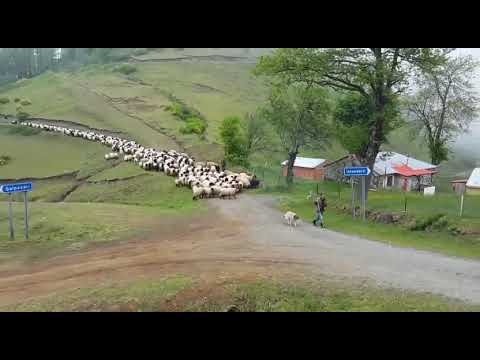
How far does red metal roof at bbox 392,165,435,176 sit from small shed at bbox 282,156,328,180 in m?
7.14

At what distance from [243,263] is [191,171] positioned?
17531 mm

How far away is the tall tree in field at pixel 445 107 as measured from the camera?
127 ft

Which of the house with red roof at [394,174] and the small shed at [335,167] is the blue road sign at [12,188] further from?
the small shed at [335,167]

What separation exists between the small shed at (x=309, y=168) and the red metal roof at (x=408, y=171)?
7143 millimetres

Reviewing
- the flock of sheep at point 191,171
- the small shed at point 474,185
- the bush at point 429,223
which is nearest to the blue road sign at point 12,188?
the flock of sheep at point 191,171

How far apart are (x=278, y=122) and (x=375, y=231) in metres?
21.0

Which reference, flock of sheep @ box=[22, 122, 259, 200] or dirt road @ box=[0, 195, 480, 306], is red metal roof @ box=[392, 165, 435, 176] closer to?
flock of sheep @ box=[22, 122, 259, 200]

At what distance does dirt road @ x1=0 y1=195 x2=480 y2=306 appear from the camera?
10.8m

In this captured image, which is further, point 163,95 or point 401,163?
point 163,95

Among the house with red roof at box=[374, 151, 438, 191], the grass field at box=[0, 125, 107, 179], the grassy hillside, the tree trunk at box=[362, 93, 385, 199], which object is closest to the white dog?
the tree trunk at box=[362, 93, 385, 199]

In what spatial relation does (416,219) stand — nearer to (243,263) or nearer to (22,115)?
(243,263)

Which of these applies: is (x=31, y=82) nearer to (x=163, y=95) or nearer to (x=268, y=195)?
(x=163, y=95)
